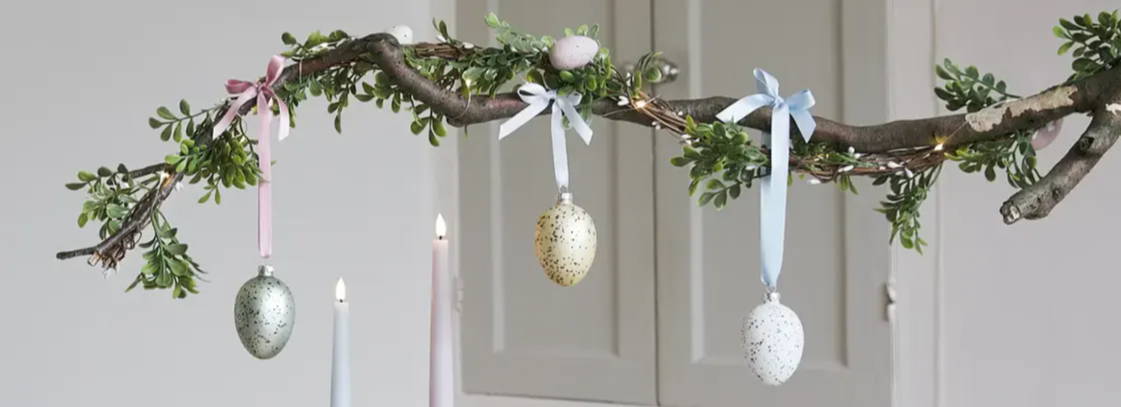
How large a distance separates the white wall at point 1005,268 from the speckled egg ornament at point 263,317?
1.38 metres

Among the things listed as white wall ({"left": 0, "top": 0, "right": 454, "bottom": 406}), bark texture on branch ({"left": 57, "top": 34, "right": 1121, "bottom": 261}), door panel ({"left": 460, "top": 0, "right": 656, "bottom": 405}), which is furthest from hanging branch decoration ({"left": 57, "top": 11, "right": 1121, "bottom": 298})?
door panel ({"left": 460, "top": 0, "right": 656, "bottom": 405})

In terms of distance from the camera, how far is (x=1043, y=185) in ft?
1.70

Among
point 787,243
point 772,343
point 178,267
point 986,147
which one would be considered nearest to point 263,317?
point 178,267

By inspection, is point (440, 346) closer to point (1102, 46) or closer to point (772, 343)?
point (772, 343)

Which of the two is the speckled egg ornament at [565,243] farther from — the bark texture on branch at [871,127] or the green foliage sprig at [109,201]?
the green foliage sprig at [109,201]

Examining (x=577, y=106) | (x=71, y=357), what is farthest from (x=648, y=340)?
(x=577, y=106)

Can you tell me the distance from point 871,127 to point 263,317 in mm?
349

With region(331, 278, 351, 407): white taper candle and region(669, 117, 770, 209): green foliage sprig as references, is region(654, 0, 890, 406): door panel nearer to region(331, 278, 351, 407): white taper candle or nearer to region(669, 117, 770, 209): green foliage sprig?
region(331, 278, 351, 407): white taper candle

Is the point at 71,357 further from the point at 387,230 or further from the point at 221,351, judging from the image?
the point at 387,230

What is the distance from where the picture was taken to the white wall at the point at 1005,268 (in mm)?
1804

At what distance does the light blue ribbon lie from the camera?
58cm

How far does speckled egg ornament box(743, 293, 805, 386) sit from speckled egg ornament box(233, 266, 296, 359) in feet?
0.84

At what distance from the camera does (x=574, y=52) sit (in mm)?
581

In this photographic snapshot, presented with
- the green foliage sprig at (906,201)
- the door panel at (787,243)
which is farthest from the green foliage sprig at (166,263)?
the door panel at (787,243)
